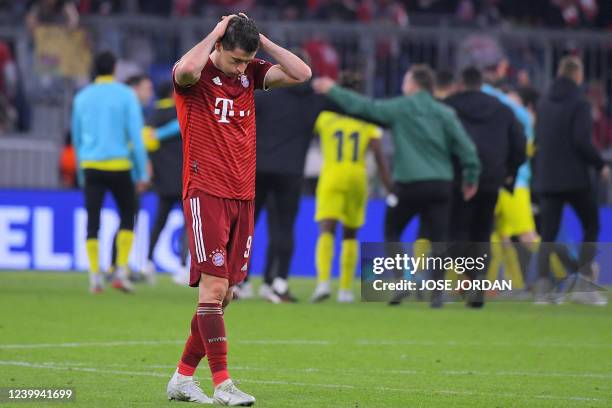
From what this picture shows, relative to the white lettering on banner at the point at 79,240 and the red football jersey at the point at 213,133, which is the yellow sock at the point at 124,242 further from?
the red football jersey at the point at 213,133

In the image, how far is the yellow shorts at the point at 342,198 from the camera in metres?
15.6

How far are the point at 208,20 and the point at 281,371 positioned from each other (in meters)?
13.2

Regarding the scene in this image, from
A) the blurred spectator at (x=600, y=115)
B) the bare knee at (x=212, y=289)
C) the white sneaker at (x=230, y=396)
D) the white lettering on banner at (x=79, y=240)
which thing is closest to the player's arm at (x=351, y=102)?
the white lettering on banner at (x=79, y=240)

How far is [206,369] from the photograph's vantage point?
9867mm

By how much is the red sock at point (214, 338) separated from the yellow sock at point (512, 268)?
428cm

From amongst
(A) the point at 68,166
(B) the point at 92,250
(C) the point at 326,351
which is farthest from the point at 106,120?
(A) the point at 68,166

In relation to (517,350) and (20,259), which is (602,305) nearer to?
(517,350)

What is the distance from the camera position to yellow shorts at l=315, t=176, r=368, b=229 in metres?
15.6

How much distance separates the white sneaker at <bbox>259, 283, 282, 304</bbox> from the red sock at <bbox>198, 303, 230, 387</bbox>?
7.40 meters

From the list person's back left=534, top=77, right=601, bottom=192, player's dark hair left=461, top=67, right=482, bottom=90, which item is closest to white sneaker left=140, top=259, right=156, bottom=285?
player's dark hair left=461, top=67, right=482, bottom=90

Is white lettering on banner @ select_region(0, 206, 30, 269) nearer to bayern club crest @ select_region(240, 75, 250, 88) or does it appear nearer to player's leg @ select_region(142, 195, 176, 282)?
player's leg @ select_region(142, 195, 176, 282)

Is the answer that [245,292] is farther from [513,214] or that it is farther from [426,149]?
[513,214]

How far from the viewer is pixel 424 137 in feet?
49.1

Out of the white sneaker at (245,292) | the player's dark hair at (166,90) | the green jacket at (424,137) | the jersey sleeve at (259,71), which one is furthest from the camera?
the player's dark hair at (166,90)
